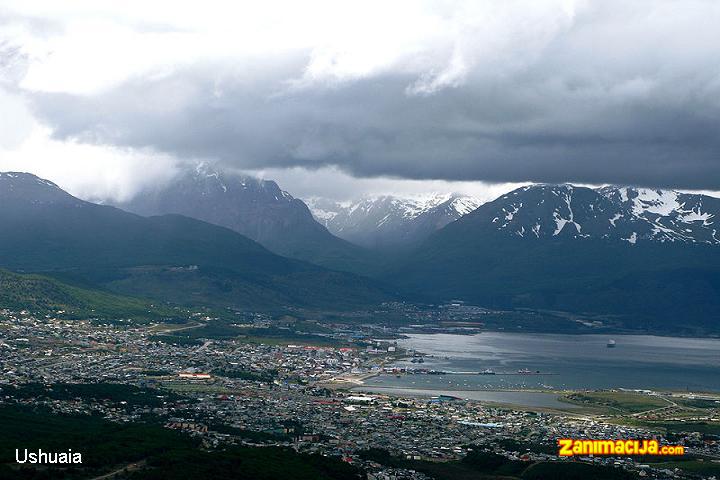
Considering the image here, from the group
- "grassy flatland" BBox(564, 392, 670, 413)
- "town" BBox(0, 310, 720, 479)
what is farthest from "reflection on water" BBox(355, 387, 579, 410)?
"town" BBox(0, 310, 720, 479)

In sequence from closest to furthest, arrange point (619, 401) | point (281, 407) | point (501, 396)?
point (281, 407), point (619, 401), point (501, 396)

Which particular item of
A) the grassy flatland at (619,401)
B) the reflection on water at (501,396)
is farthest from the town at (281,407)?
the grassy flatland at (619,401)

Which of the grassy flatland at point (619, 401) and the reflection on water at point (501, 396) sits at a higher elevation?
the reflection on water at point (501, 396)

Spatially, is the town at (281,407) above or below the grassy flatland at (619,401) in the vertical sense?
above

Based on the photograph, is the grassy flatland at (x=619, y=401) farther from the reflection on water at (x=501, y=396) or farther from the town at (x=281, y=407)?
the town at (x=281, y=407)

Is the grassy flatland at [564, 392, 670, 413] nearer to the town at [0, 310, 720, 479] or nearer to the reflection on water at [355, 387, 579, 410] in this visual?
the reflection on water at [355, 387, 579, 410]

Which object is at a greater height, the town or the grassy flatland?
the town

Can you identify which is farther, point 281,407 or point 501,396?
point 501,396

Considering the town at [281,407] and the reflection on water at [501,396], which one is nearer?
the town at [281,407]

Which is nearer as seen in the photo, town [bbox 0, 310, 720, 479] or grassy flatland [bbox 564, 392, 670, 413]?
town [bbox 0, 310, 720, 479]

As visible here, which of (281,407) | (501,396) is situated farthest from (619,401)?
(281,407)

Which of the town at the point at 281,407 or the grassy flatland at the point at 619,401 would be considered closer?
the town at the point at 281,407

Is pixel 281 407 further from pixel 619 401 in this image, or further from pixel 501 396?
pixel 619 401
